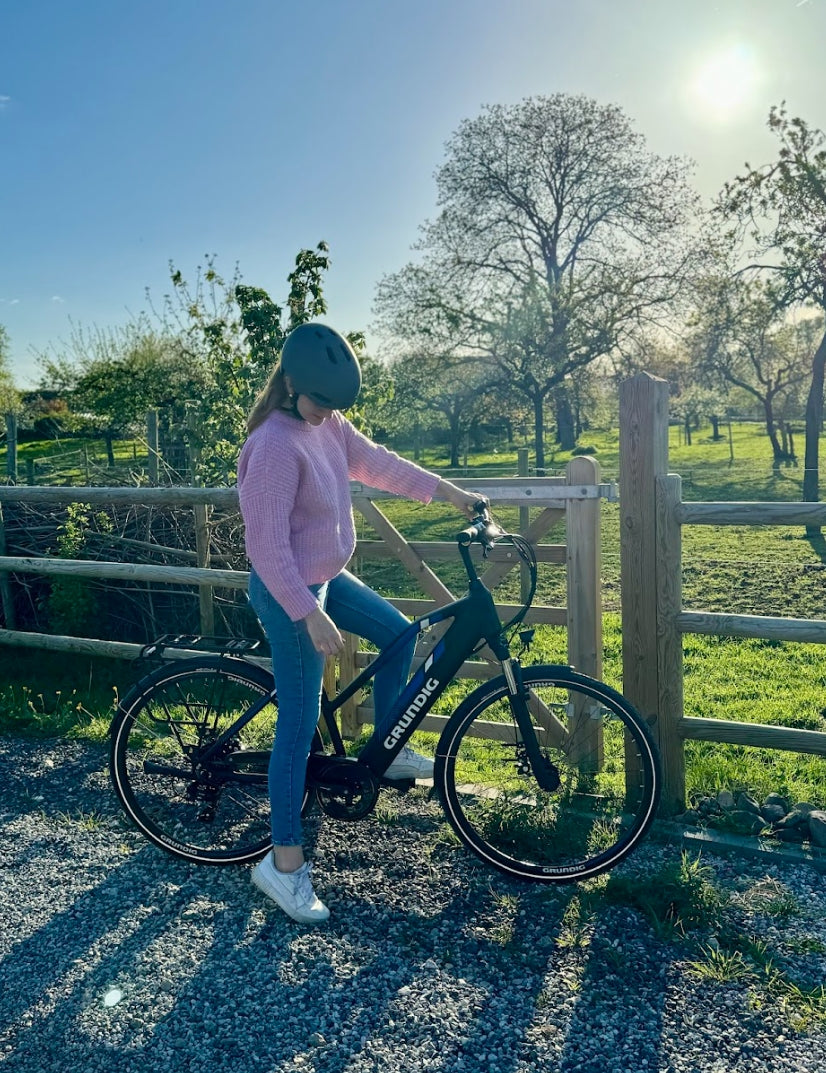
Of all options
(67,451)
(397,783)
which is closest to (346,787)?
(397,783)

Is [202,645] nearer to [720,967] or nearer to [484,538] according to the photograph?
[484,538]

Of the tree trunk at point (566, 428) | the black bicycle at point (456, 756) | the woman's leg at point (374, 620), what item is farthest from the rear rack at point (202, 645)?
the tree trunk at point (566, 428)

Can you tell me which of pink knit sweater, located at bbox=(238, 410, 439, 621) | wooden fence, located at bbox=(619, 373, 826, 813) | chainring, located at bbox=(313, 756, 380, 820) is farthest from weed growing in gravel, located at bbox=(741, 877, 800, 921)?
pink knit sweater, located at bbox=(238, 410, 439, 621)

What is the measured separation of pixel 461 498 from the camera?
3.44 metres

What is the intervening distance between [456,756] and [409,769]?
0.30 meters

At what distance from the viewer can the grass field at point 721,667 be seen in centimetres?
495

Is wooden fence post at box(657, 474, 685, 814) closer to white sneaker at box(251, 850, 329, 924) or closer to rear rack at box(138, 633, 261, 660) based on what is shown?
white sneaker at box(251, 850, 329, 924)

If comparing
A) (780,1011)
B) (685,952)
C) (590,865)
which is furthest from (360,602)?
(780,1011)

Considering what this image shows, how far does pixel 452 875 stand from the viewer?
11.0ft

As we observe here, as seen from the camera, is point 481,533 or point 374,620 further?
point 374,620

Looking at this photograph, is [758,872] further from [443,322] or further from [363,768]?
[443,322]

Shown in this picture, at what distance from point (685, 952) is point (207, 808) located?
75.5 inches

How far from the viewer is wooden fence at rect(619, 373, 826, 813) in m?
3.67

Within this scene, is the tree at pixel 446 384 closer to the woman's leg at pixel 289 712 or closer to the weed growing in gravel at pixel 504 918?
the woman's leg at pixel 289 712
